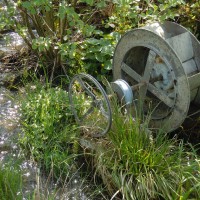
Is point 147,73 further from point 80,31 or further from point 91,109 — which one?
point 80,31

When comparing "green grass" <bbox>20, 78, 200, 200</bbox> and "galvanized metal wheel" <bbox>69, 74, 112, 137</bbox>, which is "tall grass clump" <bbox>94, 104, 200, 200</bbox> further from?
"galvanized metal wheel" <bbox>69, 74, 112, 137</bbox>

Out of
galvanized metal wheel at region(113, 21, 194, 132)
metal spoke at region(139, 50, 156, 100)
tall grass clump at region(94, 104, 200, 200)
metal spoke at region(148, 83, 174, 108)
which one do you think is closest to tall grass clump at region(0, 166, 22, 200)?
tall grass clump at region(94, 104, 200, 200)

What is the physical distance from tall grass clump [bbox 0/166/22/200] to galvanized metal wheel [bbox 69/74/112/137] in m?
0.95

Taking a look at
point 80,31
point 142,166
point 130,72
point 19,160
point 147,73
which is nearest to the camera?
point 142,166

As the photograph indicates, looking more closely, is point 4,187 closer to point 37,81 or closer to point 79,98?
point 79,98

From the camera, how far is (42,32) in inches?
217

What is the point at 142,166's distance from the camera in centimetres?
384

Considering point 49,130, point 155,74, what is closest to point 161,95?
point 155,74

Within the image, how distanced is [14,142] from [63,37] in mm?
1584

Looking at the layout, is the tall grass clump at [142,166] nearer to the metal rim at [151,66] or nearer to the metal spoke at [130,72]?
the metal rim at [151,66]

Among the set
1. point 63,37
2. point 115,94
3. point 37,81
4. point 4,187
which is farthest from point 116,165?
point 63,37

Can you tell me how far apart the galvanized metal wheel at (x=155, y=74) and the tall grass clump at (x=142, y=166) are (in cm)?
27

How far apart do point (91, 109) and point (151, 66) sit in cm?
75

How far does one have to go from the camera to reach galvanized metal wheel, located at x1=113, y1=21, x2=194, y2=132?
4.02 meters
